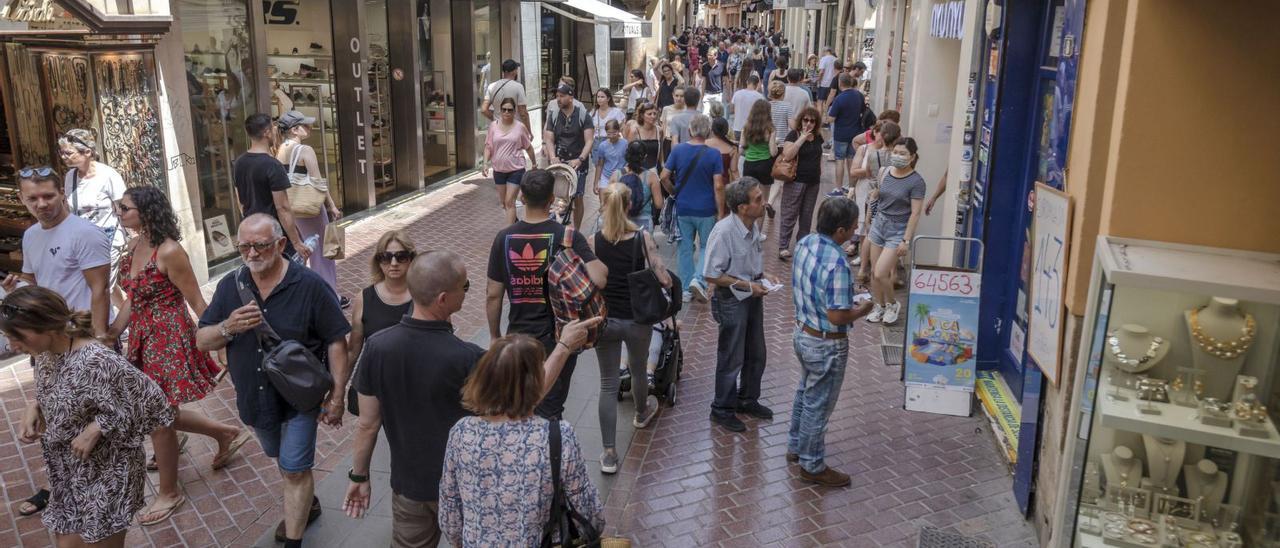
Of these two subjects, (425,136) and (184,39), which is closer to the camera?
(184,39)

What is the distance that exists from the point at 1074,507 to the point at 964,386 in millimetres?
2219

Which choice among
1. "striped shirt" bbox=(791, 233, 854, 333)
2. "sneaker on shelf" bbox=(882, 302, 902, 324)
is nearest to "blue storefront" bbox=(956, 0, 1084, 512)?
"striped shirt" bbox=(791, 233, 854, 333)

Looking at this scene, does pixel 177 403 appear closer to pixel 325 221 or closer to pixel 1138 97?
pixel 325 221

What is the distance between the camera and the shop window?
16.7 m

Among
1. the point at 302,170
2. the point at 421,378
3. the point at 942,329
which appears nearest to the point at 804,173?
the point at 942,329

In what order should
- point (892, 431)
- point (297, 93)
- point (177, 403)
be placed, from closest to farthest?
point (177, 403) < point (892, 431) < point (297, 93)

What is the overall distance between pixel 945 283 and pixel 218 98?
8.65m

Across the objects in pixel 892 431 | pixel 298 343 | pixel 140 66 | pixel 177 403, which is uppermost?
pixel 140 66

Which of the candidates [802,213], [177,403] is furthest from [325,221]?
[802,213]

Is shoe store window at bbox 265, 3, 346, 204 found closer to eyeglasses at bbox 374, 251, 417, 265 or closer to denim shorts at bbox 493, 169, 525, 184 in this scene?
denim shorts at bbox 493, 169, 525, 184

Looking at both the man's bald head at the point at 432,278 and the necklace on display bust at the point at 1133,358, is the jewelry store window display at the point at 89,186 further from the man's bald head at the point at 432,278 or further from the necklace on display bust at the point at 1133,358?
the necklace on display bust at the point at 1133,358

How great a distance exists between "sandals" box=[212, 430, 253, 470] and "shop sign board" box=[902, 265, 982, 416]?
426 cm

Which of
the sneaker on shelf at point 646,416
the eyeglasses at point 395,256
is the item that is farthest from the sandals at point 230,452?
the sneaker on shelf at point 646,416

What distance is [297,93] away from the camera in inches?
547
